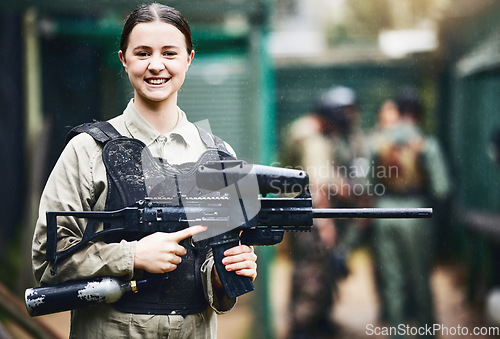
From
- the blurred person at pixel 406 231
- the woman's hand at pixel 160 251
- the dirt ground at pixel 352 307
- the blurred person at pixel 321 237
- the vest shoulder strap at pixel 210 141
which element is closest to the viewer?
the woman's hand at pixel 160 251

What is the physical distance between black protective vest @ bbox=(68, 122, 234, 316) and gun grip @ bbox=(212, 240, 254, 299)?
0.11m

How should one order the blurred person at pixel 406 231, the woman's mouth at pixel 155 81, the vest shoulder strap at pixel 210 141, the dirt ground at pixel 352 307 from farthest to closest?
the dirt ground at pixel 352 307 → the blurred person at pixel 406 231 → the vest shoulder strap at pixel 210 141 → the woman's mouth at pixel 155 81

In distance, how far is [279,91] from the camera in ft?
14.9

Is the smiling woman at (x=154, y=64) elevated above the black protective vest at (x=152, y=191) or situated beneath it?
elevated above

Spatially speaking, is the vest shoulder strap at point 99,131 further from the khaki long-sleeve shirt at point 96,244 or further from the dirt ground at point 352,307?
the dirt ground at point 352,307

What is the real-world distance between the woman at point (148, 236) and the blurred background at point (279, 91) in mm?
2022

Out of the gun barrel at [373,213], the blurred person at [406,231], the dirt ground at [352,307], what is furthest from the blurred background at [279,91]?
the gun barrel at [373,213]

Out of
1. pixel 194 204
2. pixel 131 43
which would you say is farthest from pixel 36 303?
pixel 131 43

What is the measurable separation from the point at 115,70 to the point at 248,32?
108cm

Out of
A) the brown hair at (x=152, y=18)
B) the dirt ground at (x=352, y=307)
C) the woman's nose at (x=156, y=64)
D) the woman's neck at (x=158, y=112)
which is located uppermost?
the brown hair at (x=152, y=18)

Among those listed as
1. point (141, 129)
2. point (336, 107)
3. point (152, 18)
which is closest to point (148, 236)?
point (141, 129)

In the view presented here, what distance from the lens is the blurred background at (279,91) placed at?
13.8ft

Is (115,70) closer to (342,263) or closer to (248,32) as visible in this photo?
(248,32)

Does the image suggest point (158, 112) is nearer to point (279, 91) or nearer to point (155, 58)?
point (155, 58)
